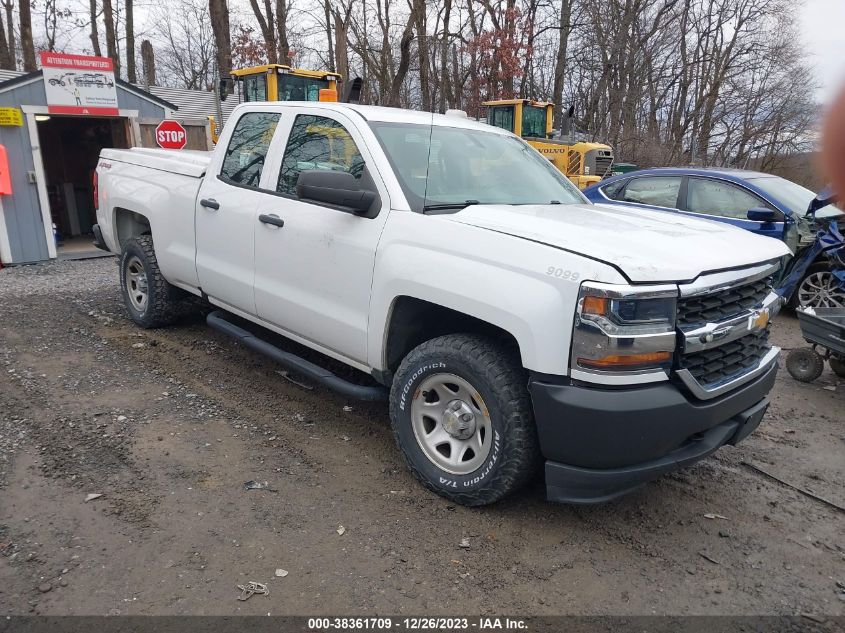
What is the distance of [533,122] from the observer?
639 inches

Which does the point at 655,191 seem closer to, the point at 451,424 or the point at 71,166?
the point at 451,424

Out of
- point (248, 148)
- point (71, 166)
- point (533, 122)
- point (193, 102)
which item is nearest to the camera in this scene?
point (248, 148)

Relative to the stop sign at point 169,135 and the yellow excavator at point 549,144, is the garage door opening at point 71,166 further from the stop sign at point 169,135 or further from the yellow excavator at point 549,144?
the yellow excavator at point 549,144

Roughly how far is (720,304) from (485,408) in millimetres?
1255

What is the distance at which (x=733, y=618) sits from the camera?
2.75m

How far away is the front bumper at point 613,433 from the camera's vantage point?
2.82 meters

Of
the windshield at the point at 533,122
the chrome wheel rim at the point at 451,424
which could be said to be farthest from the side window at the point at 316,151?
the windshield at the point at 533,122

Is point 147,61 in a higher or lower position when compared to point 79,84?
higher

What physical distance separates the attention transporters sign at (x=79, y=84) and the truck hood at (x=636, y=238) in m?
9.50

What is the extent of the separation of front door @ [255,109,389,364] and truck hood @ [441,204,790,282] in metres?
0.67

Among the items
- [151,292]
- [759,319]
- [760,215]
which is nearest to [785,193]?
[760,215]

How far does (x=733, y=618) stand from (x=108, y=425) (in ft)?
12.6

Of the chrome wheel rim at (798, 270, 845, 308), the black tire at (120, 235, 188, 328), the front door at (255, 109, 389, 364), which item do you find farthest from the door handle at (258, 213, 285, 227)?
the chrome wheel rim at (798, 270, 845, 308)

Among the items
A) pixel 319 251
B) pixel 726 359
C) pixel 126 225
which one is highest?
pixel 319 251
